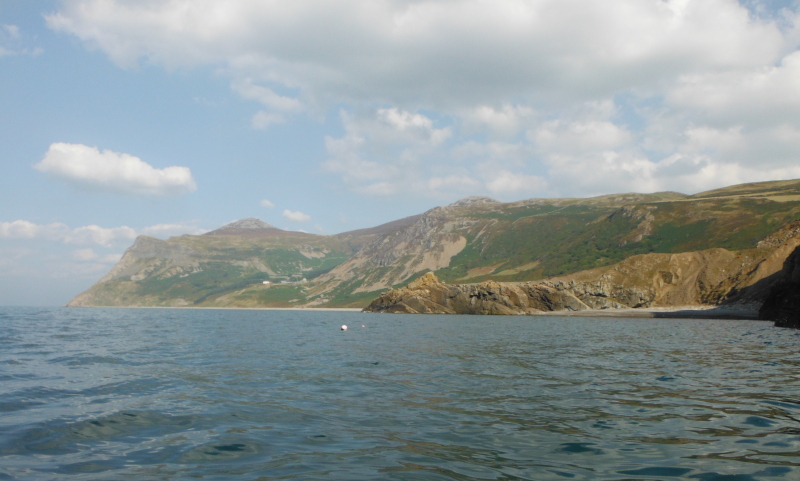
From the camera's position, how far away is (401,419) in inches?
579

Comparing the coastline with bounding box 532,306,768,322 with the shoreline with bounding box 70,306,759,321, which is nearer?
the coastline with bounding box 532,306,768,322

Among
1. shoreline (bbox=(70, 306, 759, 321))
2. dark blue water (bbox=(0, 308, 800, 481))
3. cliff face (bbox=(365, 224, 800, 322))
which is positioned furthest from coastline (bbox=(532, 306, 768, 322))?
dark blue water (bbox=(0, 308, 800, 481))

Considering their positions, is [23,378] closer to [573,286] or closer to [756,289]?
[756,289]

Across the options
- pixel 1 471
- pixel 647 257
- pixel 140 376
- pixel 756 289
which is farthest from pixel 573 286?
pixel 1 471

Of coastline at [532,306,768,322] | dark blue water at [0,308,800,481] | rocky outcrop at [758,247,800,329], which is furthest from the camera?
coastline at [532,306,768,322]

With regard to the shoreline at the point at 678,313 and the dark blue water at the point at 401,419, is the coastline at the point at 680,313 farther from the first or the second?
the dark blue water at the point at 401,419

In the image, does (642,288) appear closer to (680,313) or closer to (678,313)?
(678,313)

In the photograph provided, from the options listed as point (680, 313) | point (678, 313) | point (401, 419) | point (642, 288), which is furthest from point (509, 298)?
point (401, 419)

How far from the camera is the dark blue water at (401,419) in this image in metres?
10.4

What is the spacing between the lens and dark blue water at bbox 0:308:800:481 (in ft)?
34.0

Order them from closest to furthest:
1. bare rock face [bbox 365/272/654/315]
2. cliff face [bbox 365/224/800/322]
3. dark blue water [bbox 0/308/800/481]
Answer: dark blue water [bbox 0/308/800/481], cliff face [bbox 365/224/800/322], bare rock face [bbox 365/272/654/315]

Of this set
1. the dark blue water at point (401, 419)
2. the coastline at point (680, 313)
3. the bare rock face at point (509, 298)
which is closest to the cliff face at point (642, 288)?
the bare rock face at point (509, 298)

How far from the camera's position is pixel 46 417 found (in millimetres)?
14758

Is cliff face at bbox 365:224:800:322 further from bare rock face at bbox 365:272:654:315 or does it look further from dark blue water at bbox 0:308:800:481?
dark blue water at bbox 0:308:800:481
